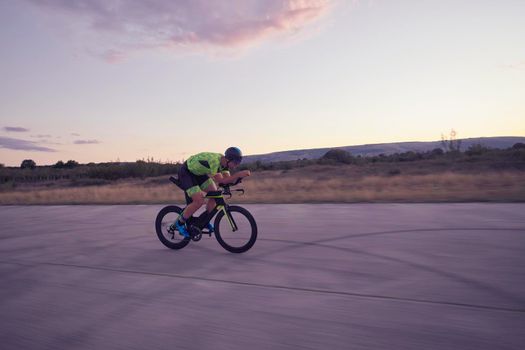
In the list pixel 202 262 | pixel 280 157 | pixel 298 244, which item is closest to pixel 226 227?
pixel 202 262

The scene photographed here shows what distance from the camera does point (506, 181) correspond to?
17750 mm

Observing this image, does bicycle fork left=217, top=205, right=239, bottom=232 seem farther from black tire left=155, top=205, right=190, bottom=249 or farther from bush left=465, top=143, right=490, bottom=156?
bush left=465, top=143, right=490, bottom=156

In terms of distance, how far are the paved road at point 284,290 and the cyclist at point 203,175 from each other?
2.31 feet

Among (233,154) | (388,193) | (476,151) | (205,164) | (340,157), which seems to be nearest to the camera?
(233,154)

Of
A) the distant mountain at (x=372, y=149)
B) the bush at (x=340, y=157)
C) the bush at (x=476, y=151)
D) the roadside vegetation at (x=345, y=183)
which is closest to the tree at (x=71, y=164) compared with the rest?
the roadside vegetation at (x=345, y=183)

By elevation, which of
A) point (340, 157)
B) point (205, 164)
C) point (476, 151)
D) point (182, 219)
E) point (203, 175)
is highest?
Answer: point (340, 157)

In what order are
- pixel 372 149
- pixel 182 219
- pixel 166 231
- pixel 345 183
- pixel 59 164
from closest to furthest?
pixel 182 219 → pixel 166 231 → pixel 345 183 → pixel 59 164 → pixel 372 149

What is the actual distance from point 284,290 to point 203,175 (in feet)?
9.38

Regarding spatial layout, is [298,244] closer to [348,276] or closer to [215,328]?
[348,276]

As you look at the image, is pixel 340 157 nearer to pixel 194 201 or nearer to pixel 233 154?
pixel 194 201

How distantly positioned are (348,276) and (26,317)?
11.2 ft

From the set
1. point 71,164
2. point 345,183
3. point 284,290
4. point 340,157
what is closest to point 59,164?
Answer: point 71,164

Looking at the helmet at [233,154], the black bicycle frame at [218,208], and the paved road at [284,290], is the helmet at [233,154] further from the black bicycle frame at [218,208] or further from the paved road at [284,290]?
the paved road at [284,290]

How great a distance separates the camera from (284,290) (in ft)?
13.3
